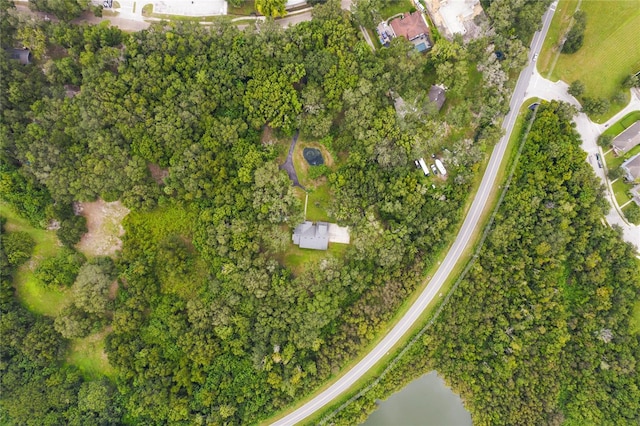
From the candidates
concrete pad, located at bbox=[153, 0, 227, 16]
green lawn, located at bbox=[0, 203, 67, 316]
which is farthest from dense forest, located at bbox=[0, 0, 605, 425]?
concrete pad, located at bbox=[153, 0, 227, 16]

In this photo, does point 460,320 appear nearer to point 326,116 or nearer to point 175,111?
point 326,116

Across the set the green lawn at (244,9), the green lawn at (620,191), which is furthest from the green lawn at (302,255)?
the green lawn at (620,191)

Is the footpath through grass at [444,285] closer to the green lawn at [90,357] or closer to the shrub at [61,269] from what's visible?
the green lawn at [90,357]

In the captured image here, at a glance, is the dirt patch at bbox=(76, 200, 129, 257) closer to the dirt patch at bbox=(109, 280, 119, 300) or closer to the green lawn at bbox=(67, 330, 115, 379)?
the dirt patch at bbox=(109, 280, 119, 300)

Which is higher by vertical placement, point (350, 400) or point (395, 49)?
point (395, 49)

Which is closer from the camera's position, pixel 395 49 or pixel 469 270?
pixel 395 49

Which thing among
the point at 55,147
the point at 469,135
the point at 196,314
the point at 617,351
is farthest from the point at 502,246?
the point at 55,147

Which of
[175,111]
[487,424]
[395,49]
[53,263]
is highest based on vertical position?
[395,49]
